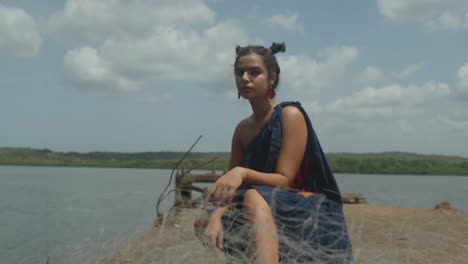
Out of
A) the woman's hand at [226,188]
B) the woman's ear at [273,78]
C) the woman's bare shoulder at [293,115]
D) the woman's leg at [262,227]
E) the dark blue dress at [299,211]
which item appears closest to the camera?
the woman's leg at [262,227]

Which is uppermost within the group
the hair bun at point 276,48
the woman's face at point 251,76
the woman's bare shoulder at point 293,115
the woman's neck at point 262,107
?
the hair bun at point 276,48

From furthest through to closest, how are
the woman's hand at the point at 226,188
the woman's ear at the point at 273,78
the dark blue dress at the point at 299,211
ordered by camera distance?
the woman's ear at the point at 273,78
the woman's hand at the point at 226,188
the dark blue dress at the point at 299,211

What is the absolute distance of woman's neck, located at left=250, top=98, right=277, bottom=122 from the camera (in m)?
2.57

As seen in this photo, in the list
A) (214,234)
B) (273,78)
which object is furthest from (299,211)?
(273,78)

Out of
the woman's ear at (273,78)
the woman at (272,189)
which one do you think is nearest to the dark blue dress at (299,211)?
the woman at (272,189)

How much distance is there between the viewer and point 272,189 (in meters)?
2.17

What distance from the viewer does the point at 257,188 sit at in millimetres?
2172

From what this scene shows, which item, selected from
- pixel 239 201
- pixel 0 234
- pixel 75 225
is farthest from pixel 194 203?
pixel 0 234

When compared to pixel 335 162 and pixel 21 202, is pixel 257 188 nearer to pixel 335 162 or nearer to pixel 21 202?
pixel 21 202

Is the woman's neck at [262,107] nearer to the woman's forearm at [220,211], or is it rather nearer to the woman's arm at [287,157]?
the woman's arm at [287,157]

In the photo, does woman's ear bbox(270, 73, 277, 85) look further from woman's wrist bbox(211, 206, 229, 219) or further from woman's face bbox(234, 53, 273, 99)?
woman's wrist bbox(211, 206, 229, 219)

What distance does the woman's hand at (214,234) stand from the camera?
2100 millimetres

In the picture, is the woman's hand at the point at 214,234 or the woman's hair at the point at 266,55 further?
the woman's hair at the point at 266,55

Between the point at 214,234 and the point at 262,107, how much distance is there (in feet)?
2.56
